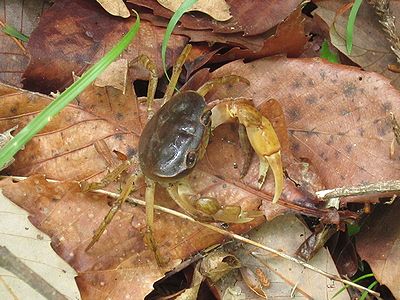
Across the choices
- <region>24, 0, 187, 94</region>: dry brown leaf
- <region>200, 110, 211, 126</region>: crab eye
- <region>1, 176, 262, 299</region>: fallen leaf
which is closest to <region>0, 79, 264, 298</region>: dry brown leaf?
<region>1, 176, 262, 299</region>: fallen leaf

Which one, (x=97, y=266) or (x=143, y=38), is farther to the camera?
(x=143, y=38)

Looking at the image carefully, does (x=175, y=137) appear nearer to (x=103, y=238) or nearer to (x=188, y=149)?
(x=188, y=149)

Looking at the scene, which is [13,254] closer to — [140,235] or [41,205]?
[41,205]

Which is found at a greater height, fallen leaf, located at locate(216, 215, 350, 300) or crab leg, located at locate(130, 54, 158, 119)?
crab leg, located at locate(130, 54, 158, 119)

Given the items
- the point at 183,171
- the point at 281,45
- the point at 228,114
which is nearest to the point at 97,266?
the point at 183,171

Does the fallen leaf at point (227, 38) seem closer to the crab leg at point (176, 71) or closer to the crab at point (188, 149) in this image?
the crab leg at point (176, 71)

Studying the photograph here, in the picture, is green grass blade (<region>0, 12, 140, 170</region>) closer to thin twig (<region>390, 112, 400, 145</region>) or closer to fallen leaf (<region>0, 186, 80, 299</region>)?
fallen leaf (<region>0, 186, 80, 299</region>)
